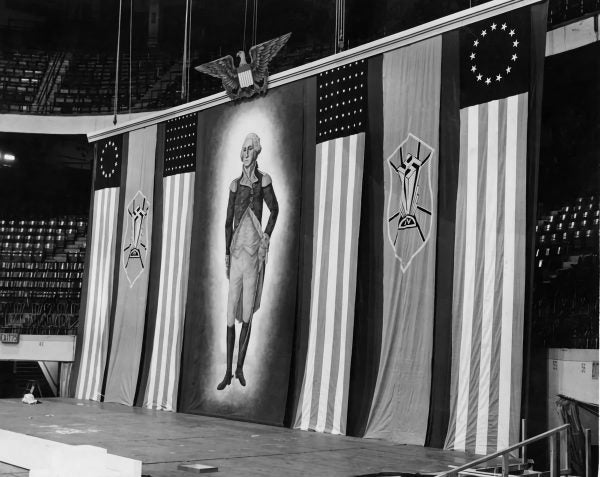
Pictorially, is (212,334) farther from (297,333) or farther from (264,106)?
(264,106)

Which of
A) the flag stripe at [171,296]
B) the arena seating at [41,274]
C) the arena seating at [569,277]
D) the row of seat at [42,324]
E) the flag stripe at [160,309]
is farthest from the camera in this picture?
the arena seating at [41,274]

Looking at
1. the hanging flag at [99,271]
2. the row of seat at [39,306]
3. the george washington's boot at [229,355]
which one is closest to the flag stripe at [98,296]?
the hanging flag at [99,271]

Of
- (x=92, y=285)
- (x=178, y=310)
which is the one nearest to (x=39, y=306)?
(x=92, y=285)

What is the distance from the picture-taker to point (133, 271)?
45.0ft

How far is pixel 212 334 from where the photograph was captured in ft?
39.0

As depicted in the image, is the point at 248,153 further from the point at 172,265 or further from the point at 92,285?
the point at 92,285

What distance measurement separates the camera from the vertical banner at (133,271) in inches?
527

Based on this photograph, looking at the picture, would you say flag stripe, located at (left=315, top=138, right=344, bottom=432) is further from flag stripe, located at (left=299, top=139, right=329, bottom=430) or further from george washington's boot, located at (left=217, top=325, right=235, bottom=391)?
george washington's boot, located at (left=217, top=325, right=235, bottom=391)

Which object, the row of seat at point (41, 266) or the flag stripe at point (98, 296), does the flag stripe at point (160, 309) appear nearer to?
the flag stripe at point (98, 296)

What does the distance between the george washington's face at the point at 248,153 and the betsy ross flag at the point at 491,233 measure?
12.3ft

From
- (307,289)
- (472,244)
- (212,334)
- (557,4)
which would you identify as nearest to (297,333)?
(307,289)

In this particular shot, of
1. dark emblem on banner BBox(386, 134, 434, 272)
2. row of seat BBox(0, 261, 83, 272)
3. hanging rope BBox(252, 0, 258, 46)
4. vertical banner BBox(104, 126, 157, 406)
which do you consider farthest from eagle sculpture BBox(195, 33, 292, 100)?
row of seat BBox(0, 261, 83, 272)

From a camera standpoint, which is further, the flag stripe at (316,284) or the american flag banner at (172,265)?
the american flag banner at (172,265)

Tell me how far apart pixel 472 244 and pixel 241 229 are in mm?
4150
